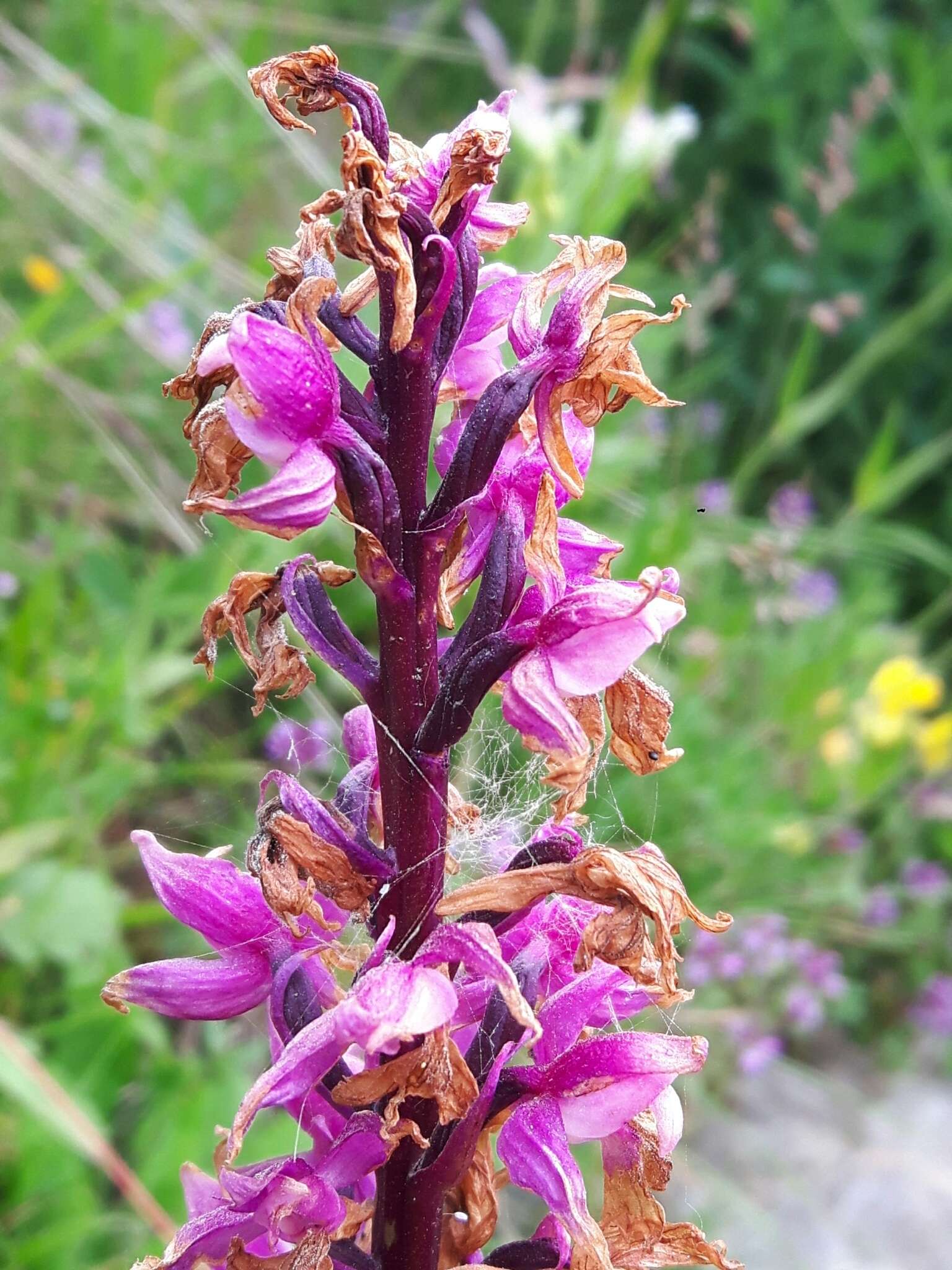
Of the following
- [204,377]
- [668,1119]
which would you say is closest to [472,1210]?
[668,1119]

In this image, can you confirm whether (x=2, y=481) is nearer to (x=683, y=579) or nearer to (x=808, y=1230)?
(x=683, y=579)

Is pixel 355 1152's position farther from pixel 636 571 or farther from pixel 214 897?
pixel 636 571

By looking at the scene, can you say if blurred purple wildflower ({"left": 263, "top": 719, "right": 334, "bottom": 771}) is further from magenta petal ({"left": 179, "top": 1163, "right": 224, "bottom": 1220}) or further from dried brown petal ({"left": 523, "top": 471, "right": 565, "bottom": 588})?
dried brown petal ({"left": 523, "top": 471, "right": 565, "bottom": 588})

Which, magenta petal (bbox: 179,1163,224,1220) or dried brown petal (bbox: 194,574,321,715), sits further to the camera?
magenta petal (bbox: 179,1163,224,1220)

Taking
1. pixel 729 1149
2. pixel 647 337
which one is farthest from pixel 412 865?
pixel 647 337

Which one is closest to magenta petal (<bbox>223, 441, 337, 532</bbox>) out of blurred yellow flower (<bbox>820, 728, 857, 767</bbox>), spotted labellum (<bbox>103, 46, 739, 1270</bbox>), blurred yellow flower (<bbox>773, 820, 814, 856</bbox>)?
spotted labellum (<bbox>103, 46, 739, 1270</bbox>)
